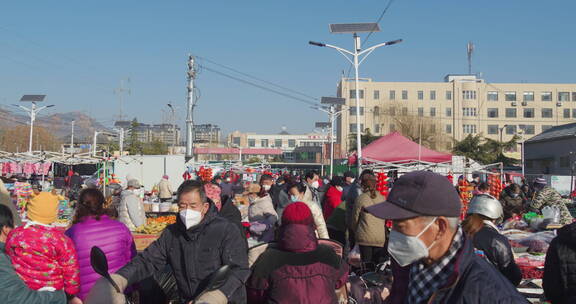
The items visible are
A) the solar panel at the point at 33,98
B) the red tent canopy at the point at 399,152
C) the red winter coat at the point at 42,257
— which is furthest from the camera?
the solar panel at the point at 33,98

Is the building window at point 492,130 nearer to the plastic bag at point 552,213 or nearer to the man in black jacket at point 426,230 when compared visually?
the plastic bag at point 552,213

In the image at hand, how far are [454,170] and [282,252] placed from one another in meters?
17.7

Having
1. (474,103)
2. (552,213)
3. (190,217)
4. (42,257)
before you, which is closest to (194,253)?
→ (190,217)

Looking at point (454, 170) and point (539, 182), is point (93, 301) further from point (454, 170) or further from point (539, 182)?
point (454, 170)

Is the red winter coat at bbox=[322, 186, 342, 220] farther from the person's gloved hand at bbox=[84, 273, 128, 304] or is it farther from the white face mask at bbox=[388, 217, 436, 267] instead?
the white face mask at bbox=[388, 217, 436, 267]

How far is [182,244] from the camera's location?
421 cm

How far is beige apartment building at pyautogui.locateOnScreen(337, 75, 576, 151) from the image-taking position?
288 ft

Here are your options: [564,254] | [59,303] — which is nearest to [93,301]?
[59,303]

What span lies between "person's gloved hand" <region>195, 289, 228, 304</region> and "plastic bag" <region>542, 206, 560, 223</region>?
25.9 ft

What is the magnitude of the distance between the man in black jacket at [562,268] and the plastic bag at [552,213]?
6.56m

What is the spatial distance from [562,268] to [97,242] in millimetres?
3780

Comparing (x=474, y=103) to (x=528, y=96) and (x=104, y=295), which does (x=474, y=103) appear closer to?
(x=528, y=96)

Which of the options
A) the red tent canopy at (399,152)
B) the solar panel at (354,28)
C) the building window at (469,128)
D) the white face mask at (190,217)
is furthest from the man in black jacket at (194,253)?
the building window at (469,128)

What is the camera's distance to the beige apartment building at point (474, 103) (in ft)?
288
